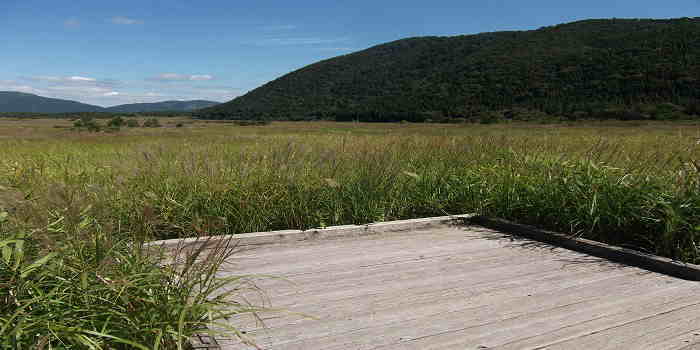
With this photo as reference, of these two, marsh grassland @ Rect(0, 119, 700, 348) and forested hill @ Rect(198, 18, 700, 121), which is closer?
marsh grassland @ Rect(0, 119, 700, 348)

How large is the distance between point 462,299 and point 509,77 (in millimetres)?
85839

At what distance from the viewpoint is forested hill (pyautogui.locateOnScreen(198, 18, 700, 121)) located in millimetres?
64438

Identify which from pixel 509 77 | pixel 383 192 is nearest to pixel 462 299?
pixel 383 192

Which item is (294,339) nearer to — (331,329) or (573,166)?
(331,329)

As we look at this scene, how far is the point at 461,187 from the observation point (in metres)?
5.41

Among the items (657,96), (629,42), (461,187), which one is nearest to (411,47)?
(629,42)

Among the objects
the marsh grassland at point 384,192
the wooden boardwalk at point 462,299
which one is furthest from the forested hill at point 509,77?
the wooden boardwalk at point 462,299

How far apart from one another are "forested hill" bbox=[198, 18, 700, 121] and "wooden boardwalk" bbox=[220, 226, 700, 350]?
5799 cm

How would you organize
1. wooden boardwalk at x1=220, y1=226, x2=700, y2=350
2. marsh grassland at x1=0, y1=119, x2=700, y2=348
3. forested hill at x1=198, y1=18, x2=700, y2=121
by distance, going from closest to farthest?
wooden boardwalk at x1=220, y1=226, x2=700, y2=350 < marsh grassland at x1=0, y1=119, x2=700, y2=348 < forested hill at x1=198, y1=18, x2=700, y2=121

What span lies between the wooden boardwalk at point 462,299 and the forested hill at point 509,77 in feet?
190

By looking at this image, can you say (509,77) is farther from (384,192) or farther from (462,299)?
(462,299)

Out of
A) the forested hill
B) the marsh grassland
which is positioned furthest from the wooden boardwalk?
the forested hill

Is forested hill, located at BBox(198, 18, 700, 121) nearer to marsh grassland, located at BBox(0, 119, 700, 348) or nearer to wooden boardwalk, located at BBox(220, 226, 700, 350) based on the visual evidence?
marsh grassland, located at BBox(0, 119, 700, 348)

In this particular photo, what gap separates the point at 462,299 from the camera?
264cm
